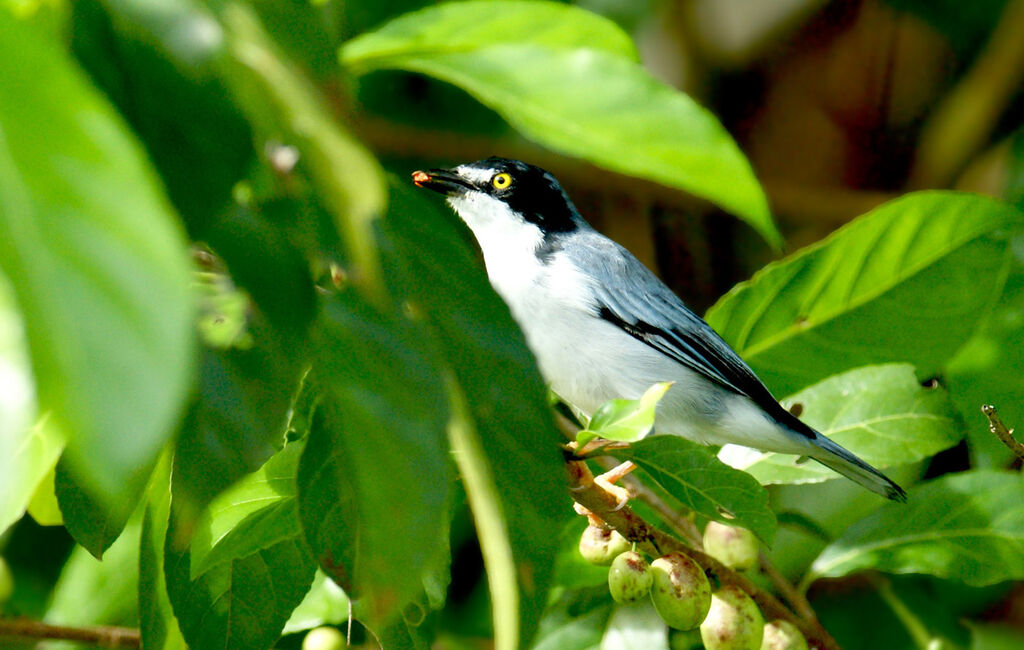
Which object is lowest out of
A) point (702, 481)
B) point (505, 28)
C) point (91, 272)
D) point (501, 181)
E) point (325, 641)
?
point (325, 641)

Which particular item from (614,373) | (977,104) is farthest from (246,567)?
(977,104)

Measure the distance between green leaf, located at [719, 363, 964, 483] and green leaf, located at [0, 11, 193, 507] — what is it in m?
1.80

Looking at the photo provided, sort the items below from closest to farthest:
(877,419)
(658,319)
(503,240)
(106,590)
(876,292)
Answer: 1. (877,419)
2. (876,292)
3. (106,590)
4. (658,319)
5. (503,240)

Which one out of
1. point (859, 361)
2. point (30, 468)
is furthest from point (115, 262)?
point (859, 361)

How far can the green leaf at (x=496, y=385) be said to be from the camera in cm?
108

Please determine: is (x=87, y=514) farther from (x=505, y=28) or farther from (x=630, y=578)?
(x=505, y=28)

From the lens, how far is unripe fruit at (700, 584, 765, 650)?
1853mm

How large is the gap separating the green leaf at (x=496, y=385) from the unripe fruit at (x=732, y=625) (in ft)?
2.79

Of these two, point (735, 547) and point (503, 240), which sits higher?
point (735, 547)

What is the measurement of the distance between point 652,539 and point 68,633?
51.6 inches

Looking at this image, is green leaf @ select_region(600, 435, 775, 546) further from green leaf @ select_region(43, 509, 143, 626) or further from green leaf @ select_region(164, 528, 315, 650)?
green leaf @ select_region(43, 509, 143, 626)

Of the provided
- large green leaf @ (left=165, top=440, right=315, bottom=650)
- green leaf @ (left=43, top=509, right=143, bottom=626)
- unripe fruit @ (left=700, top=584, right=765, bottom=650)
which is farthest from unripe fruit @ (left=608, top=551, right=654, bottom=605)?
green leaf @ (left=43, top=509, right=143, bottom=626)

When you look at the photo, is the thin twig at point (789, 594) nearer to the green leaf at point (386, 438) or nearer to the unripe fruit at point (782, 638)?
the unripe fruit at point (782, 638)

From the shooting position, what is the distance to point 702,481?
1.71 meters
